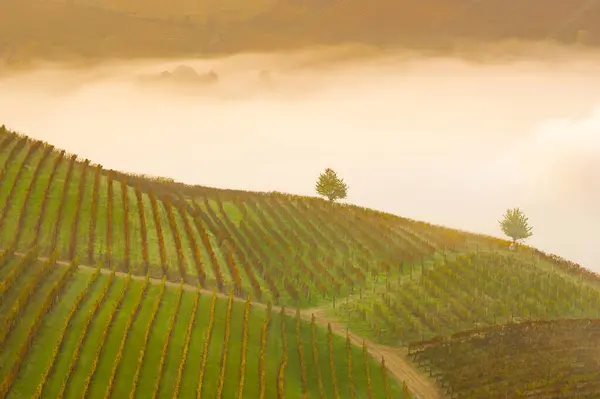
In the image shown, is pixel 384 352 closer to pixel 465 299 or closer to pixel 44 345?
pixel 465 299

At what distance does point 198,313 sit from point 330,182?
48.2 m

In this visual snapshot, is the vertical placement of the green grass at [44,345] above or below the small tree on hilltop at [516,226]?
below

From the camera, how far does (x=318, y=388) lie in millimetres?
38688

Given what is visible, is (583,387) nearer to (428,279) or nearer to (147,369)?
(428,279)

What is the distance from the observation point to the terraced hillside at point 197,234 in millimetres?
52469

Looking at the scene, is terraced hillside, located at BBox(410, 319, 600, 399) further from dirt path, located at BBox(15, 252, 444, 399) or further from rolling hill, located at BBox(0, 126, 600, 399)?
dirt path, located at BBox(15, 252, 444, 399)

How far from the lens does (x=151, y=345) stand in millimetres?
38094

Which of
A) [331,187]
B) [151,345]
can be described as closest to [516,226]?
[331,187]

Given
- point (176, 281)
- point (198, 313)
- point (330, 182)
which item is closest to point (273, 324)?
point (198, 313)

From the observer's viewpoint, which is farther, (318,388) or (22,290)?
(22,290)

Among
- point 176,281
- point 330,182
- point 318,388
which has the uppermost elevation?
point 330,182

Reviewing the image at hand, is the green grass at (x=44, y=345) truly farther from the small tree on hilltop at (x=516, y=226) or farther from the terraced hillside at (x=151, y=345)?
the small tree on hilltop at (x=516, y=226)

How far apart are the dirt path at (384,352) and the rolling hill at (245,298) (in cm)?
19

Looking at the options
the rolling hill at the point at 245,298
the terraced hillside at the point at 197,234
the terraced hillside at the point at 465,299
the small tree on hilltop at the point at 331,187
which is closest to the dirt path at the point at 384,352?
the rolling hill at the point at 245,298
